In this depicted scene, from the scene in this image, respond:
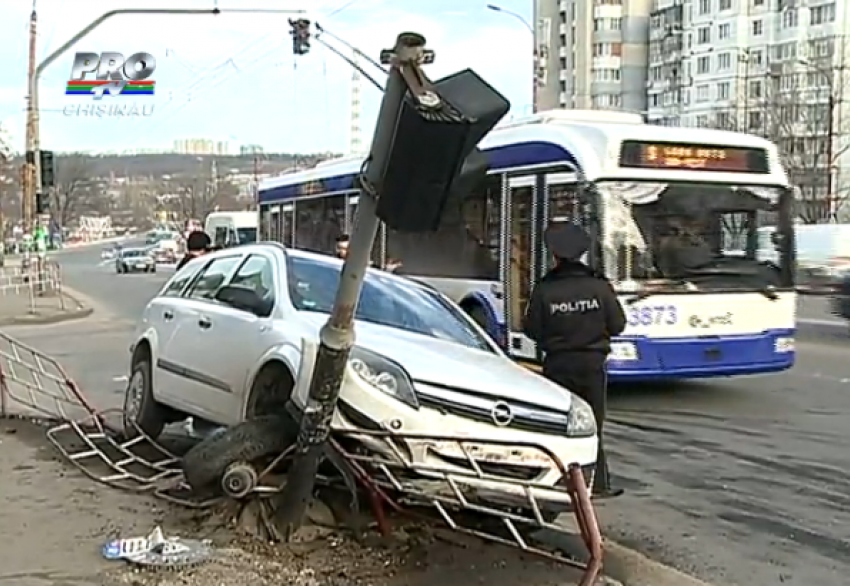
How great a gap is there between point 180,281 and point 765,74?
88080mm

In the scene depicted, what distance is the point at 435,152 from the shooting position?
552 cm

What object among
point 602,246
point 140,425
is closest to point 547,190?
point 602,246

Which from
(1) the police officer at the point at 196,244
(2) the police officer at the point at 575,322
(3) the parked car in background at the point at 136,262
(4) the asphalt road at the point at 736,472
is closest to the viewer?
(4) the asphalt road at the point at 736,472

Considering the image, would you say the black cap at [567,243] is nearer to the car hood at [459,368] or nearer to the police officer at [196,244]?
the car hood at [459,368]

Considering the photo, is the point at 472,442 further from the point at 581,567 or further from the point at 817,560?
the point at 817,560

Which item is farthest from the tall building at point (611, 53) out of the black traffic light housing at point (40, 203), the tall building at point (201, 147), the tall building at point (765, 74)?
the black traffic light housing at point (40, 203)

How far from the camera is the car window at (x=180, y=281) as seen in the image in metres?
10.3

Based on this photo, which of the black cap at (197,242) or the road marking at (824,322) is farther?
the road marking at (824,322)

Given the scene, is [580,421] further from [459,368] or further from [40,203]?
[40,203]

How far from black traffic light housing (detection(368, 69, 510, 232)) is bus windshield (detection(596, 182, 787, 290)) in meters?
7.07

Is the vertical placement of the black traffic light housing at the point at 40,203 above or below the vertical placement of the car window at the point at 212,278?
above

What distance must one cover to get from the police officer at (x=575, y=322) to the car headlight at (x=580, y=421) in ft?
2.49

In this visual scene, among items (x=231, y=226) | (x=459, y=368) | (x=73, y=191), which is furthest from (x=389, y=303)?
(x=73, y=191)

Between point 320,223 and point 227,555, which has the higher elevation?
point 320,223
